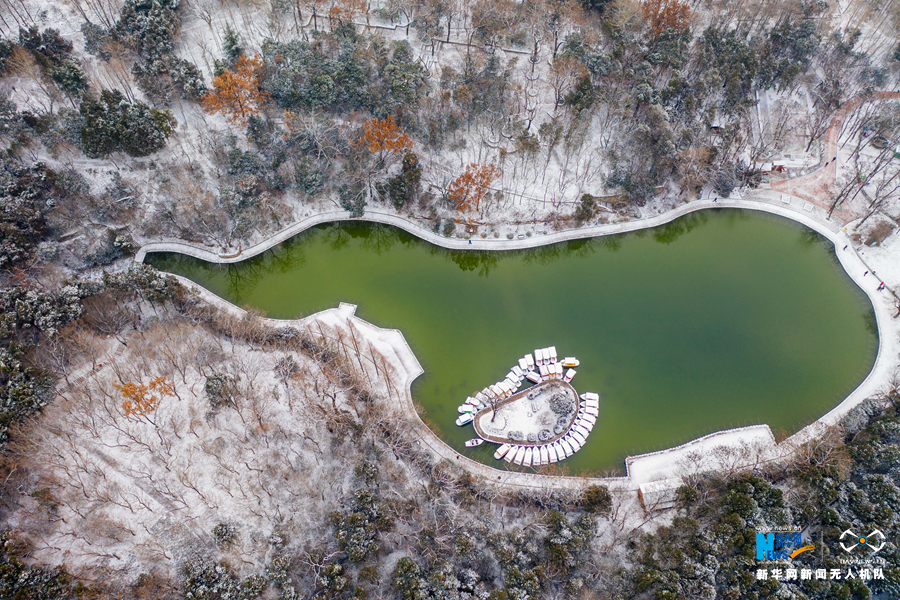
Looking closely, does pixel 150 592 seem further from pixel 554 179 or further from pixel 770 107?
pixel 770 107

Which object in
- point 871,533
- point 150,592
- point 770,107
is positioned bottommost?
point 150,592

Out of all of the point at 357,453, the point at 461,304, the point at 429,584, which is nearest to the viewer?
the point at 429,584

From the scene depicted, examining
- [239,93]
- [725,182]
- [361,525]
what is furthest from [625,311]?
[239,93]

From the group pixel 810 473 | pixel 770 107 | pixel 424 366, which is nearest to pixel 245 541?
pixel 424 366

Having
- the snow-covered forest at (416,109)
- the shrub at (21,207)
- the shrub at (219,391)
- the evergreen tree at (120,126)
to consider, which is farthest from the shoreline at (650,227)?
the evergreen tree at (120,126)

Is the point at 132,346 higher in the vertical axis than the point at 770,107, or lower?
lower

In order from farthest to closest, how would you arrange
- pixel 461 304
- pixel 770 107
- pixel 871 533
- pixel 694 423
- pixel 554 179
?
pixel 770 107, pixel 554 179, pixel 461 304, pixel 694 423, pixel 871 533

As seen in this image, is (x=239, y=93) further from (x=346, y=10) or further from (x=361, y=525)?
(x=361, y=525)
